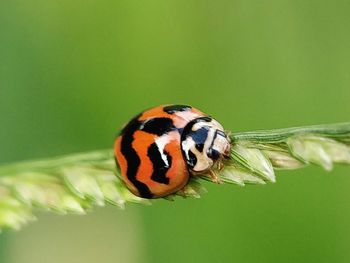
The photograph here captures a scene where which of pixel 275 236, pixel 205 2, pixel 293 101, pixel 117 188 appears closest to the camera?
pixel 117 188

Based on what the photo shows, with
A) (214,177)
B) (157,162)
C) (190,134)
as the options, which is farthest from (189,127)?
(214,177)

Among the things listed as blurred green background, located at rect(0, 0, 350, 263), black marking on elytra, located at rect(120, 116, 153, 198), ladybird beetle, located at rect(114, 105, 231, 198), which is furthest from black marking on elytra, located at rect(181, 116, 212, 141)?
blurred green background, located at rect(0, 0, 350, 263)

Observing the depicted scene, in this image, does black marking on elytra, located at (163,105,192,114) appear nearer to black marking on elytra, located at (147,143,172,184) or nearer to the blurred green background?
black marking on elytra, located at (147,143,172,184)

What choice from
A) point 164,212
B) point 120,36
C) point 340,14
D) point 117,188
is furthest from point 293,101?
point 117,188

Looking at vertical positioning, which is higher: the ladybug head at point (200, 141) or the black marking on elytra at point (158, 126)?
the black marking on elytra at point (158, 126)

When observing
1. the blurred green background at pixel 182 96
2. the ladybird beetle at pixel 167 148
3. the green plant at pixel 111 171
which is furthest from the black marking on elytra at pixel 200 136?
the blurred green background at pixel 182 96

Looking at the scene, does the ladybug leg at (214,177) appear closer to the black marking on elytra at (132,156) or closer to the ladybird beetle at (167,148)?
the ladybird beetle at (167,148)

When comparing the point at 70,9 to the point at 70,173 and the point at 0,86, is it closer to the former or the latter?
the point at 0,86
